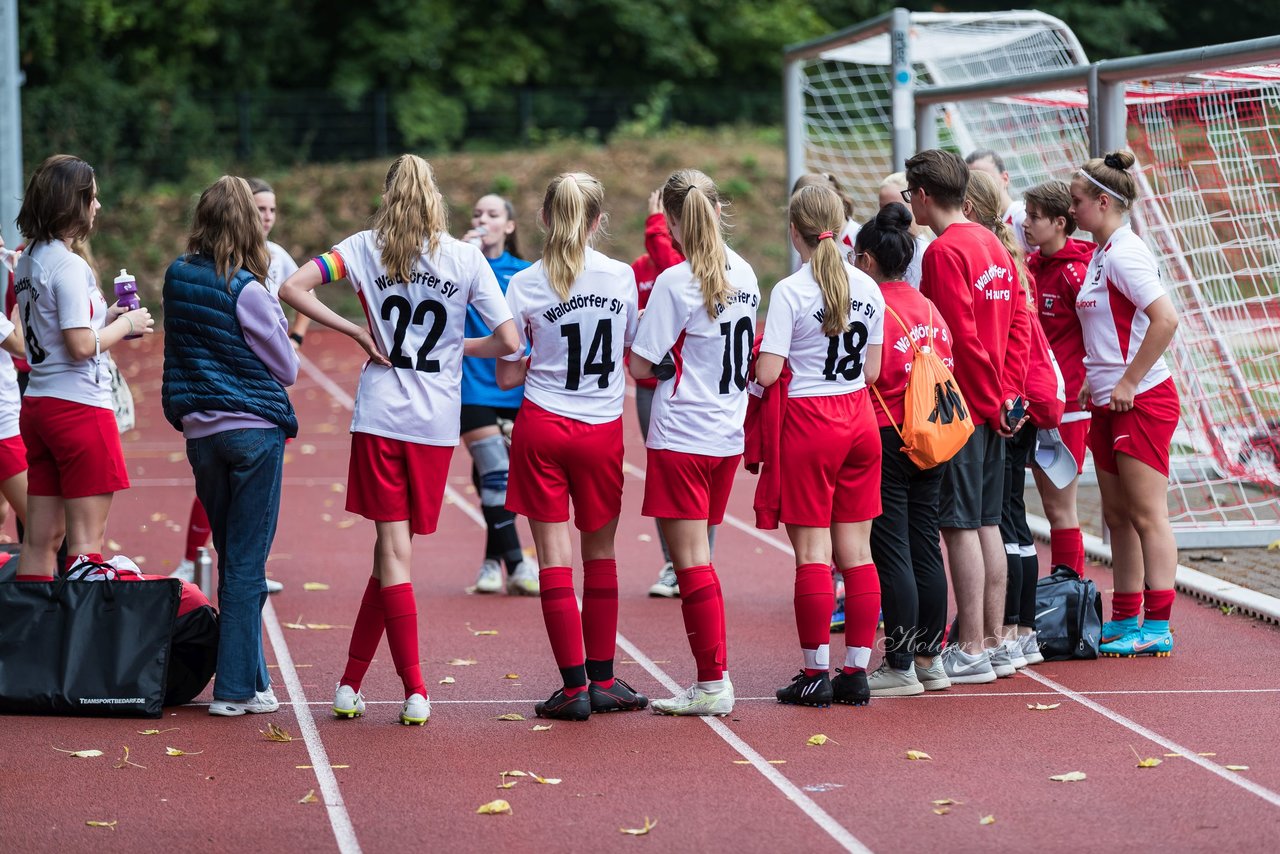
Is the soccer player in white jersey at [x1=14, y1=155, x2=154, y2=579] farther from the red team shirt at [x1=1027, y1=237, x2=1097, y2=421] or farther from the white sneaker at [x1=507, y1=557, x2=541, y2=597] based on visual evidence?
the red team shirt at [x1=1027, y1=237, x2=1097, y2=421]

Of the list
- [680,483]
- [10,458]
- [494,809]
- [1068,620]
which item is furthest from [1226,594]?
[10,458]

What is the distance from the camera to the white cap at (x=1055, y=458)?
677 cm

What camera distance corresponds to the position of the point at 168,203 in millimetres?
27812

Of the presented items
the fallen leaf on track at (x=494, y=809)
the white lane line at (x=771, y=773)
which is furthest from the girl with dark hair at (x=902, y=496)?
the fallen leaf on track at (x=494, y=809)

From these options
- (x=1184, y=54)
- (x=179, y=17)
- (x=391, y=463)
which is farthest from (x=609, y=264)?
(x=179, y=17)

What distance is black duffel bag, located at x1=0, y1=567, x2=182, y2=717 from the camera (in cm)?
576

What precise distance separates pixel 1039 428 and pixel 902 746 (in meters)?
1.80

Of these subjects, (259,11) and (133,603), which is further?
(259,11)

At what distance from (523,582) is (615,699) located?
237 cm

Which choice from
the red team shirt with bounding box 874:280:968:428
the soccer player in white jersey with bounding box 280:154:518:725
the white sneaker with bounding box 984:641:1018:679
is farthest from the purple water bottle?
the white sneaker with bounding box 984:641:1018:679

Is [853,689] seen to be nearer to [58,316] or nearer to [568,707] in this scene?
[568,707]

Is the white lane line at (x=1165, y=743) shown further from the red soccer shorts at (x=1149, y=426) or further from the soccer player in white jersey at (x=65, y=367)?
the soccer player in white jersey at (x=65, y=367)

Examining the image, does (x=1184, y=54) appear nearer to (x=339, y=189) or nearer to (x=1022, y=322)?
(x=1022, y=322)

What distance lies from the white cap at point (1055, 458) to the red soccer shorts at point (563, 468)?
207 centimetres
